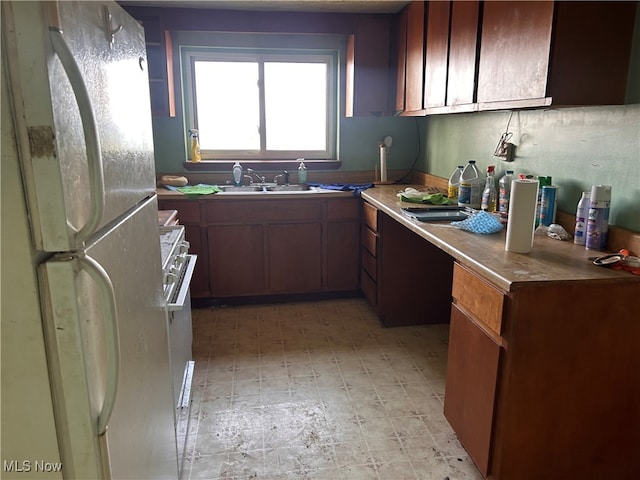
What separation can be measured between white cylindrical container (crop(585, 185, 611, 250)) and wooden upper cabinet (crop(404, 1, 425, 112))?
4.80 feet

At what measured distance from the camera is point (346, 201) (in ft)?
11.5

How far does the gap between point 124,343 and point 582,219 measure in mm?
1748

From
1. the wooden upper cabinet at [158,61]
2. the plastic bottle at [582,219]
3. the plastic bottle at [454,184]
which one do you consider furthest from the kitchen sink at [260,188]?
the plastic bottle at [582,219]

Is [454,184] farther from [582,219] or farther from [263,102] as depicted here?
[263,102]

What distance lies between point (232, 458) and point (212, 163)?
2.49 meters

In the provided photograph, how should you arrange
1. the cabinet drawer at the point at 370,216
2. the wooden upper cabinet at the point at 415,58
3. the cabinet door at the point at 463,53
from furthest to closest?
the cabinet drawer at the point at 370,216 → the wooden upper cabinet at the point at 415,58 → the cabinet door at the point at 463,53

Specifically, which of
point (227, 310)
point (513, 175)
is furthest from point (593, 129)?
point (227, 310)

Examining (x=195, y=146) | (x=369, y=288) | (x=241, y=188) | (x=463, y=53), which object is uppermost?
(x=463, y=53)

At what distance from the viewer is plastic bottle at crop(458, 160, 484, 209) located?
8.94 feet

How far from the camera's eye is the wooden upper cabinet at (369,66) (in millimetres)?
3490

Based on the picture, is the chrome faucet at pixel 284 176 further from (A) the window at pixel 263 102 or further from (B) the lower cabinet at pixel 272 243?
(B) the lower cabinet at pixel 272 243

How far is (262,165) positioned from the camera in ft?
12.6

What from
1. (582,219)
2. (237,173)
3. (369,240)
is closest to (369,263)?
(369,240)

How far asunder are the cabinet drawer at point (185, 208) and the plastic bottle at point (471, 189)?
182cm
